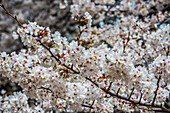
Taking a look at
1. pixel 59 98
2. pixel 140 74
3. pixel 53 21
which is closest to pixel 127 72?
pixel 140 74

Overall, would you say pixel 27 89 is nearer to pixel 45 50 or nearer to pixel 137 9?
pixel 45 50

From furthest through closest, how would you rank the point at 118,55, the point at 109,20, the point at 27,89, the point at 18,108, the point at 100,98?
1. the point at 109,20
2. the point at 18,108
3. the point at 100,98
4. the point at 27,89
5. the point at 118,55

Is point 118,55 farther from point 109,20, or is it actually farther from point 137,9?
point 109,20

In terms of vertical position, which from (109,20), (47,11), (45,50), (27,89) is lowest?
(27,89)

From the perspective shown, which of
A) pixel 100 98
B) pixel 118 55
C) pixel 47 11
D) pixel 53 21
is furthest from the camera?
pixel 47 11

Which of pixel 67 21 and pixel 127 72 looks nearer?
pixel 127 72

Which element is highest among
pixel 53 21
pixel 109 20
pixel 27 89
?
pixel 53 21

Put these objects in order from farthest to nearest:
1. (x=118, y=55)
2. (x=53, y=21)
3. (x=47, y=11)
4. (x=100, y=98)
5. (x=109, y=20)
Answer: (x=47, y=11), (x=53, y=21), (x=109, y=20), (x=100, y=98), (x=118, y=55)

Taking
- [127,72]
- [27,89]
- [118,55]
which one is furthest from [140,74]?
[27,89]

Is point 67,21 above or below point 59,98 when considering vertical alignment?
above
